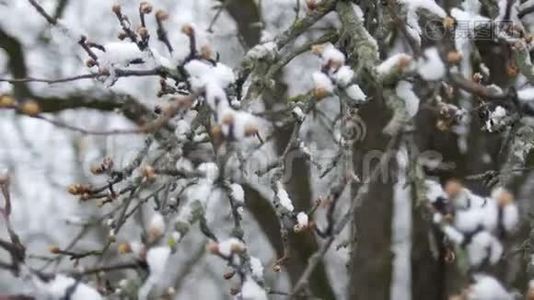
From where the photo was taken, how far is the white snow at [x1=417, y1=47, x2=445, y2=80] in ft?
5.43

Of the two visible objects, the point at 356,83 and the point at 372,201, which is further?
the point at 372,201

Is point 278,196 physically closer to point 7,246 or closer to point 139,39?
point 139,39

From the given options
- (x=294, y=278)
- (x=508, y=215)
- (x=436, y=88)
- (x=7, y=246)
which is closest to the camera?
(x=508, y=215)

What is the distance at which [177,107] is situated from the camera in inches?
63.1

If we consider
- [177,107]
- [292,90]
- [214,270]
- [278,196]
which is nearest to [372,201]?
[292,90]

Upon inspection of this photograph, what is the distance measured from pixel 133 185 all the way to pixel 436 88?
860 millimetres

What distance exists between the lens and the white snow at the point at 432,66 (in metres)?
1.65

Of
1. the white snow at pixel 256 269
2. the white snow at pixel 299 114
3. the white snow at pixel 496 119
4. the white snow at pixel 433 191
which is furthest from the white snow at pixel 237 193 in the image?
the white snow at pixel 496 119

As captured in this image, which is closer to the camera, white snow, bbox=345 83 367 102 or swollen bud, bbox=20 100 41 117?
swollen bud, bbox=20 100 41 117

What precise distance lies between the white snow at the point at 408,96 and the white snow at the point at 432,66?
0.22 meters

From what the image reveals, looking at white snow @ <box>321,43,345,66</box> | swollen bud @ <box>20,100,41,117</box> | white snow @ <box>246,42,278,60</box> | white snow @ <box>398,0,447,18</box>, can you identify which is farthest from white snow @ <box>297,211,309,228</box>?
swollen bud @ <box>20,100,41,117</box>

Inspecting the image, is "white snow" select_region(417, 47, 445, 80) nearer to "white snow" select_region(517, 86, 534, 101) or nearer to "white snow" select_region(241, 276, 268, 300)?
"white snow" select_region(517, 86, 534, 101)

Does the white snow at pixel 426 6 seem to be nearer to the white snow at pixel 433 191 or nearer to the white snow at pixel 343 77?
the white snow at pixel 343 77

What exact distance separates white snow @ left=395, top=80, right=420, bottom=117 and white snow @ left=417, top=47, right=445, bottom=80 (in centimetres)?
22
